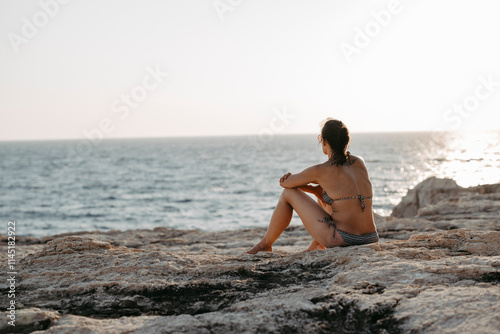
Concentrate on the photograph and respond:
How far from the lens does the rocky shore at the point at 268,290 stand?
88.0 inches

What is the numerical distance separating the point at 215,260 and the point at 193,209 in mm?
16991

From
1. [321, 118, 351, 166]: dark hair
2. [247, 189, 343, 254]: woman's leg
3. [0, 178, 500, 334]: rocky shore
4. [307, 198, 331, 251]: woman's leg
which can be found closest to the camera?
[0, 178, 500, 334]: rocky shore

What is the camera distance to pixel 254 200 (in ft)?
74.2

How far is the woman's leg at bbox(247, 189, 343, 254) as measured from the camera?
12.9 feet

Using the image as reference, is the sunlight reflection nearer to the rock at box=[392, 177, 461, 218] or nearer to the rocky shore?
the rock at box=[392, 177, 461, 218]

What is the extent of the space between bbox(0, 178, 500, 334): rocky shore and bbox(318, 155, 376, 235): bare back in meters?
0.35

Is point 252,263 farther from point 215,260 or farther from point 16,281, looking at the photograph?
point 16,281

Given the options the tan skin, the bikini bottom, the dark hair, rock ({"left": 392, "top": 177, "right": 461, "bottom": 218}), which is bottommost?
rock ({"left": 392, "top": 177, "right": 461, "bottom": 218})

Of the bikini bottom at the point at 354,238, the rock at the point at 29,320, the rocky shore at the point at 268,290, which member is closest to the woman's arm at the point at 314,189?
the bikini bottom at the point at 354,238

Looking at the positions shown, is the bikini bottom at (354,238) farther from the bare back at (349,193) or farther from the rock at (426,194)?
the rock at (426,194)

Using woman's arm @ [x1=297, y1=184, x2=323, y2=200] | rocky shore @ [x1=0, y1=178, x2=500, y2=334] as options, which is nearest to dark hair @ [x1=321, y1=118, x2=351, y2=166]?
woman's arm @ [x1=297, y1=184, x2=323, y2=200]

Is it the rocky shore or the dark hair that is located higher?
the dark hair

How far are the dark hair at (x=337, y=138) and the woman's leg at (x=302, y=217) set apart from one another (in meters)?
0.49

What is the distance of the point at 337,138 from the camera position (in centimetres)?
384
